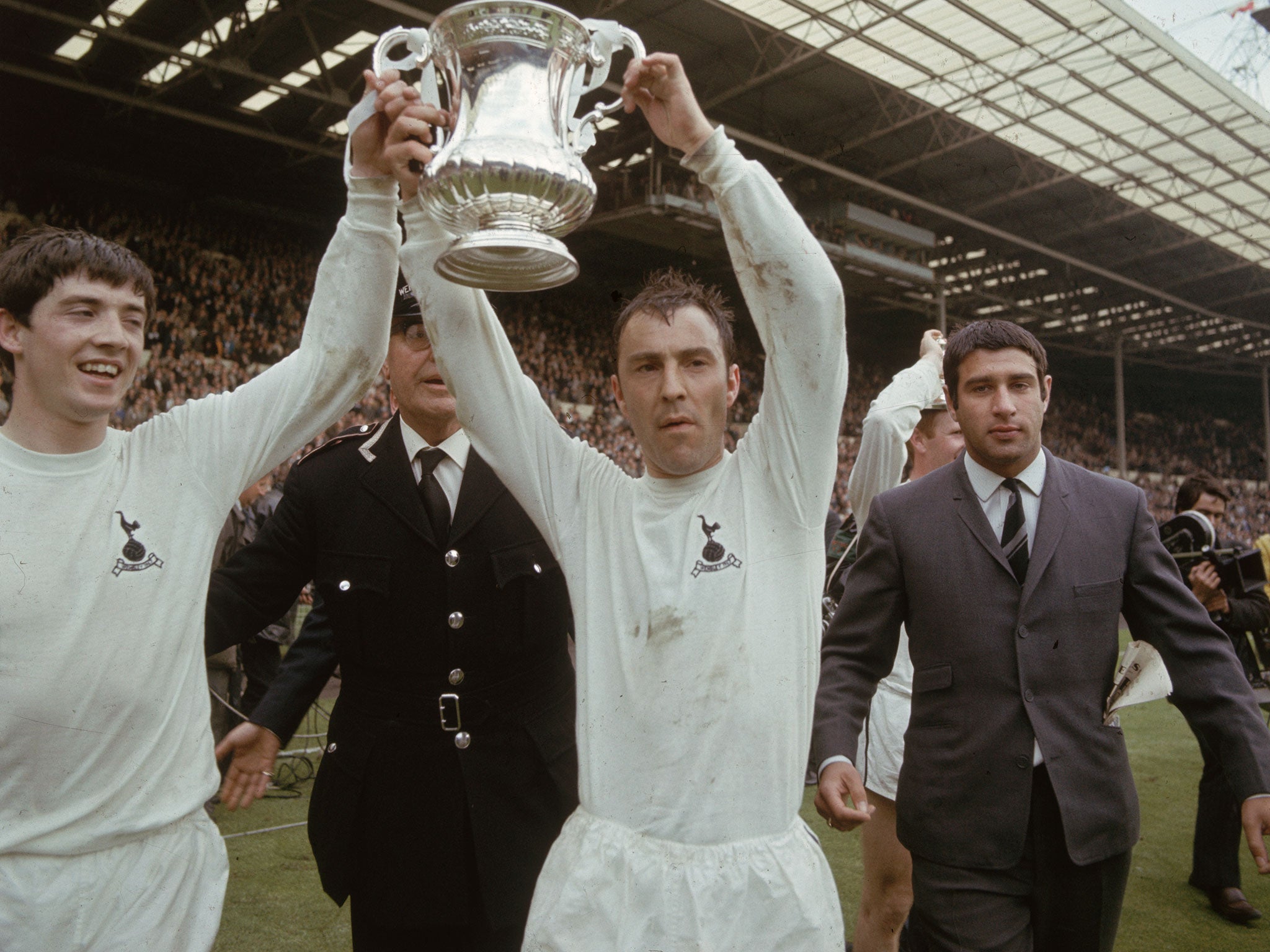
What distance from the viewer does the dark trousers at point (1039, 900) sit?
229cm

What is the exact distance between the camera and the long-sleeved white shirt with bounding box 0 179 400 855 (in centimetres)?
173

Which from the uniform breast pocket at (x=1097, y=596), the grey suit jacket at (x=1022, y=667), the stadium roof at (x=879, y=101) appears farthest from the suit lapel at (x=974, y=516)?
the stadium roof at (x=879, y=101)

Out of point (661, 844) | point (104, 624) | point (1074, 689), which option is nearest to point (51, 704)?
point (104, 624)

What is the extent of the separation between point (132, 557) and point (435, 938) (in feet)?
3.79

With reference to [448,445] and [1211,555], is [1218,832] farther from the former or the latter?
[448,445]

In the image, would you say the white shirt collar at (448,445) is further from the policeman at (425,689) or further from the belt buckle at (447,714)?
the belt buckle at (447,714)

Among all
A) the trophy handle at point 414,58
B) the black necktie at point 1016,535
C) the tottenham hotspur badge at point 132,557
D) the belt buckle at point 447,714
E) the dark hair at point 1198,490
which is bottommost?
the belt buckle at point 447,714

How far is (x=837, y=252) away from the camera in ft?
69.0

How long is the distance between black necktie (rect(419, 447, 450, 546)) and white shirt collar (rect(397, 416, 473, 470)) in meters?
0.02

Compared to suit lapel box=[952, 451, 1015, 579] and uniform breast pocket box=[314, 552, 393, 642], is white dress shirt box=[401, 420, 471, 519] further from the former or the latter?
suit lapel box=[952, 451, 1015, 579]

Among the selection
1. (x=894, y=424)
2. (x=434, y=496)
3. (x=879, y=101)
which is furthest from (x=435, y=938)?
(x=879, y=101)

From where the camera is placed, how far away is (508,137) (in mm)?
1646

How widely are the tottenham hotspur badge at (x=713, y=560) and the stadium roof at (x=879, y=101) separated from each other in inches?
533

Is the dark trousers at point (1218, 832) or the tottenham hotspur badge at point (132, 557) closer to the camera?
the tottenham hotspur badge at point (132, 557)
